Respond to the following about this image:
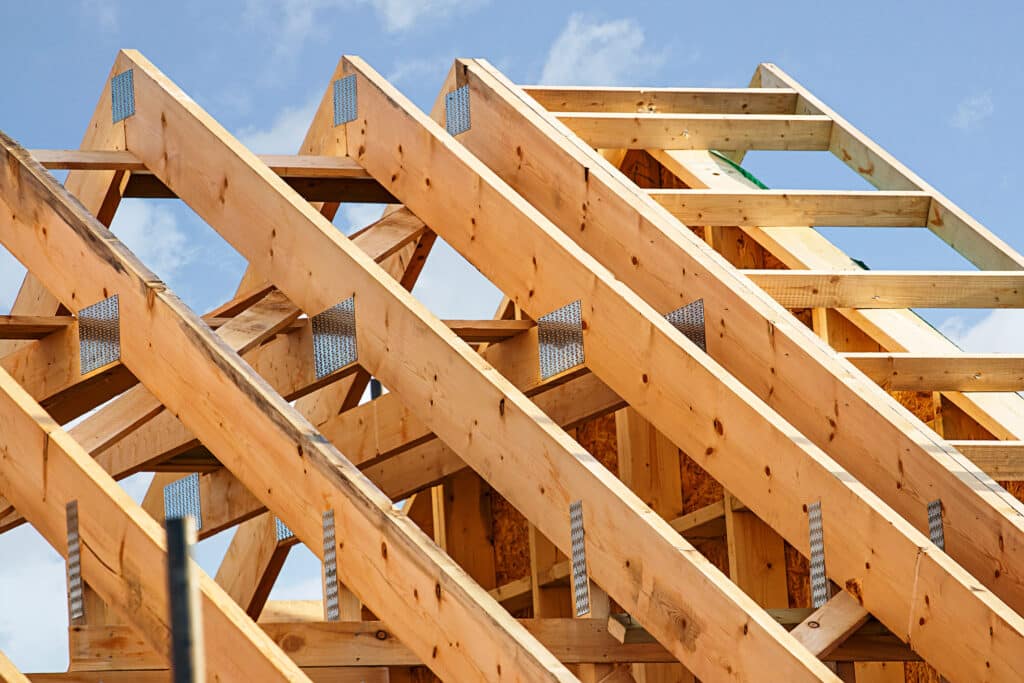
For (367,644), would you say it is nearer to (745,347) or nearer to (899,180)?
(745,347)

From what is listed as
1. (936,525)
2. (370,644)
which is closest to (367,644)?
(370,644)

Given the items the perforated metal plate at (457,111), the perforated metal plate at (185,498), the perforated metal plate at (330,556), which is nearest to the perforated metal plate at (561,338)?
the perforated metal plate at (330,556)

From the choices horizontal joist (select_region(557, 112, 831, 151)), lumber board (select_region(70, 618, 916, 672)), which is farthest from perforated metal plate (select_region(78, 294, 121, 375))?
horizontal joist (select_region(557, 112, 831, 151))

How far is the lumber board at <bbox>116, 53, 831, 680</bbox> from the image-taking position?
4.73 metres

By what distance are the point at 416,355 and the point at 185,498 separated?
269 centimetres

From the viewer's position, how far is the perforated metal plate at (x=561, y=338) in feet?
18.6

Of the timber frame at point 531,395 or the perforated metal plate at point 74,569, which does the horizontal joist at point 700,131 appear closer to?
the timber frame at point 531,395

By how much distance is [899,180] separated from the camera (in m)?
7.64

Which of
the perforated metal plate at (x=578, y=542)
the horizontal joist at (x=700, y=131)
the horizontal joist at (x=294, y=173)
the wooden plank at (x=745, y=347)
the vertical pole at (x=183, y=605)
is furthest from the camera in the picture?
the horizontal joist at (x=700, y=131)

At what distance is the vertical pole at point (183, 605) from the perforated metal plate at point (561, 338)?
3.22 m

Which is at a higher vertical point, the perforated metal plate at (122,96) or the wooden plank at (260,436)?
the perforated metal plate at (122,96)

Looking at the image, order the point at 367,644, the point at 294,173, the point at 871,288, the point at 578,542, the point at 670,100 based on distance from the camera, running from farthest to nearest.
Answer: the point at 670,100, the point at 294,173, the point at 871,288, the point at 367,644, the point at 578,542

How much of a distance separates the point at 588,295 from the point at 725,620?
137 cm

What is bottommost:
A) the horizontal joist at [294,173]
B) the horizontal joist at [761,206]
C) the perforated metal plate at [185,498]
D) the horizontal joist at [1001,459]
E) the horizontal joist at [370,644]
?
the horizontal joist at [370,644]
